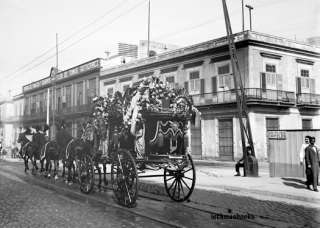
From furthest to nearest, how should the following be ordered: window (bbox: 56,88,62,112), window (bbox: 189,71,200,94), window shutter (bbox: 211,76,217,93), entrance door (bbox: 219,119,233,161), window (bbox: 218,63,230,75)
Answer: window (bbox: 56,88,62,112)
window (bbox: 189,71,200,94)
window shutter (bbox: 211,76,217,93)
window (bbox: 218,63,230,75)
entrance door (bbox: 219,119,233,161)

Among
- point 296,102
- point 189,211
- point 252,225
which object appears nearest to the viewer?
point 252,225

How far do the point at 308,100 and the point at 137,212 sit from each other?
76.0 feet

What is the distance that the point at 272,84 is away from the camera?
81.7ft

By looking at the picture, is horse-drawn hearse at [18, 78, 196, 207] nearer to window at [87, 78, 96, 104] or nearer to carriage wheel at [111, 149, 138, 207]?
carriage wheel at [111, 149, 138, 207]

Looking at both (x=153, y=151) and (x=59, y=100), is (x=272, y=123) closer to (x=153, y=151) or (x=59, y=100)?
(x=153, y=151)

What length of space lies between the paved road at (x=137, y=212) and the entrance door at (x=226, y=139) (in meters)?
16.1

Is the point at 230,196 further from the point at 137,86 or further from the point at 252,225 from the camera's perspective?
the point at 137,86

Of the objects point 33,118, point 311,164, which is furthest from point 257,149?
point 33,118

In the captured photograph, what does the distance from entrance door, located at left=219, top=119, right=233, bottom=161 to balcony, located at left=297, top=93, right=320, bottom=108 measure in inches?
221

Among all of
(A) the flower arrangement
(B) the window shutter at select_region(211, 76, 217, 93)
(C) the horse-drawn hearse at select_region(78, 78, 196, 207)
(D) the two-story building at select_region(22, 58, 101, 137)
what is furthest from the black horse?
(D) the two-story building at select_region(22, 58, 101, 137)

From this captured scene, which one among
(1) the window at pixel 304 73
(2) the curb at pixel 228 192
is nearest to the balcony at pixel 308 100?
(1) the window at pixel 304 73

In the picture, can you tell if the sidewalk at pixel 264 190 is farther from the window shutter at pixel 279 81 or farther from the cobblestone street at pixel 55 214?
the window shutter at pixel 279 81

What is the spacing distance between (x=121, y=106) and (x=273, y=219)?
4.49 meters

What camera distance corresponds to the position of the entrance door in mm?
24734
